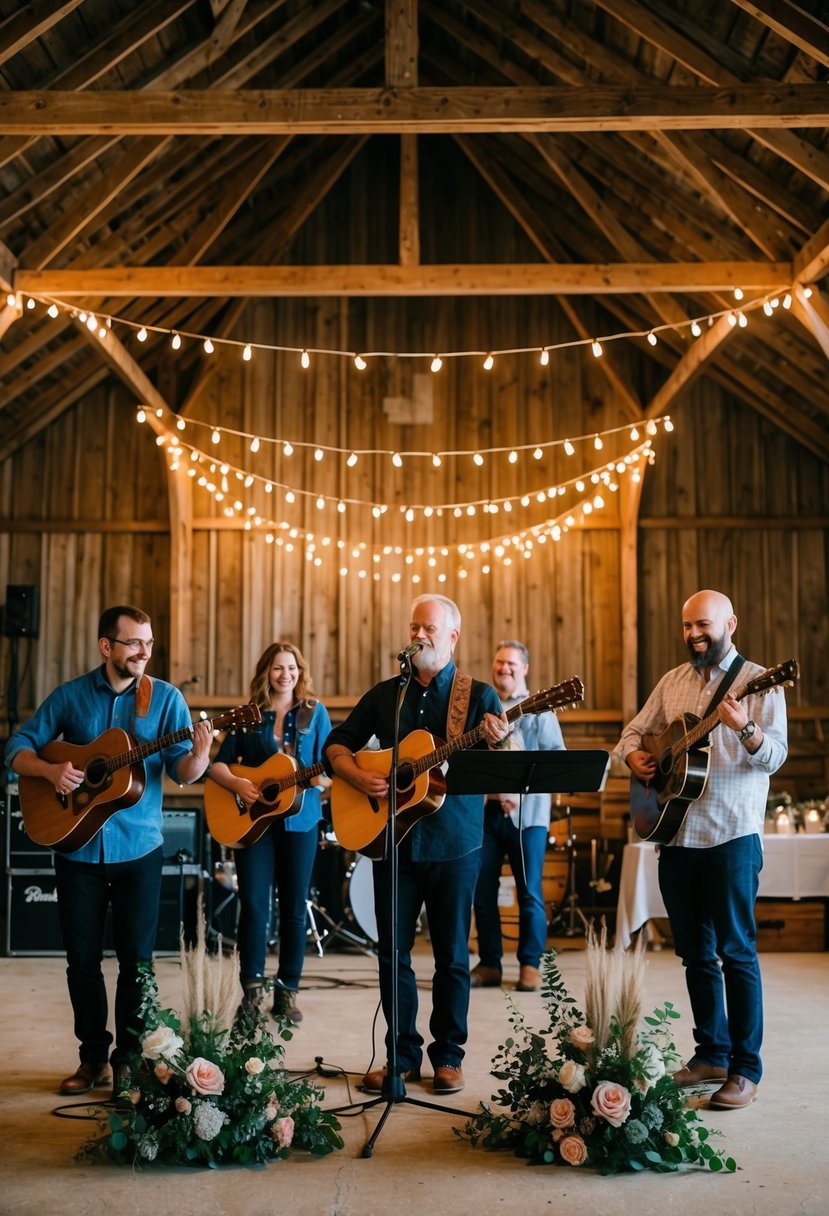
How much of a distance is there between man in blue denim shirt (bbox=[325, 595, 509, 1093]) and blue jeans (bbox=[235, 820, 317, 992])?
1.04 metres

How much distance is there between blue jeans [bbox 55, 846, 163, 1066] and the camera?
4.29m

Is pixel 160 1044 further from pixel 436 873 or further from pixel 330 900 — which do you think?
pixel 330 900

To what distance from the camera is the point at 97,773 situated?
426 centimetres

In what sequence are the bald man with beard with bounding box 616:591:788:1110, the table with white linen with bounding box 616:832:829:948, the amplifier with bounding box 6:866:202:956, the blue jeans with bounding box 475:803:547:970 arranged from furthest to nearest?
1. the table with white linen with bounding box 616:832:829:948
2. the amplifier with bounding box 6:866:202:956
3. the blue jeans with bounding box 475:803:547:970
4. the bald man with beard with bounding box 616:591:788:1110

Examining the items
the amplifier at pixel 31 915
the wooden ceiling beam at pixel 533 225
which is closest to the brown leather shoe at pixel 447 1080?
the amplifier at pixel 31 915

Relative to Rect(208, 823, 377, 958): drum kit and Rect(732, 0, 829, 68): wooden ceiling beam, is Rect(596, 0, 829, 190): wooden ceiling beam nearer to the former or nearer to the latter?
Rect(732, 0, 829, 68): wooden ceiling beam

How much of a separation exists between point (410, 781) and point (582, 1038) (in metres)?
1.06

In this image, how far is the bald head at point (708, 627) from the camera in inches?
171

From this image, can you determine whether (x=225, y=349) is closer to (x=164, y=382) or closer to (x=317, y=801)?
(x=164, y=382)

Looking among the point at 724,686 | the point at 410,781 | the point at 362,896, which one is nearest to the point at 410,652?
the point at 410,781

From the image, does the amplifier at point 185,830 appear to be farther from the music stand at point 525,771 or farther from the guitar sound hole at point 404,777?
the music stand at point 525,771

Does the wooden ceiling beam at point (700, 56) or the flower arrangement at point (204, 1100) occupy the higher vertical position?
the wooden ceiling beam at point (700, 56)

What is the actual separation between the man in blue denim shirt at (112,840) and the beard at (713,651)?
178 cm

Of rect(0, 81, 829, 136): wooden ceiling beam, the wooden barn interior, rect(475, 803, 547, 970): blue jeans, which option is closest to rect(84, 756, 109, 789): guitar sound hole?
rect(475, 803, 547, 970): blue jeans
